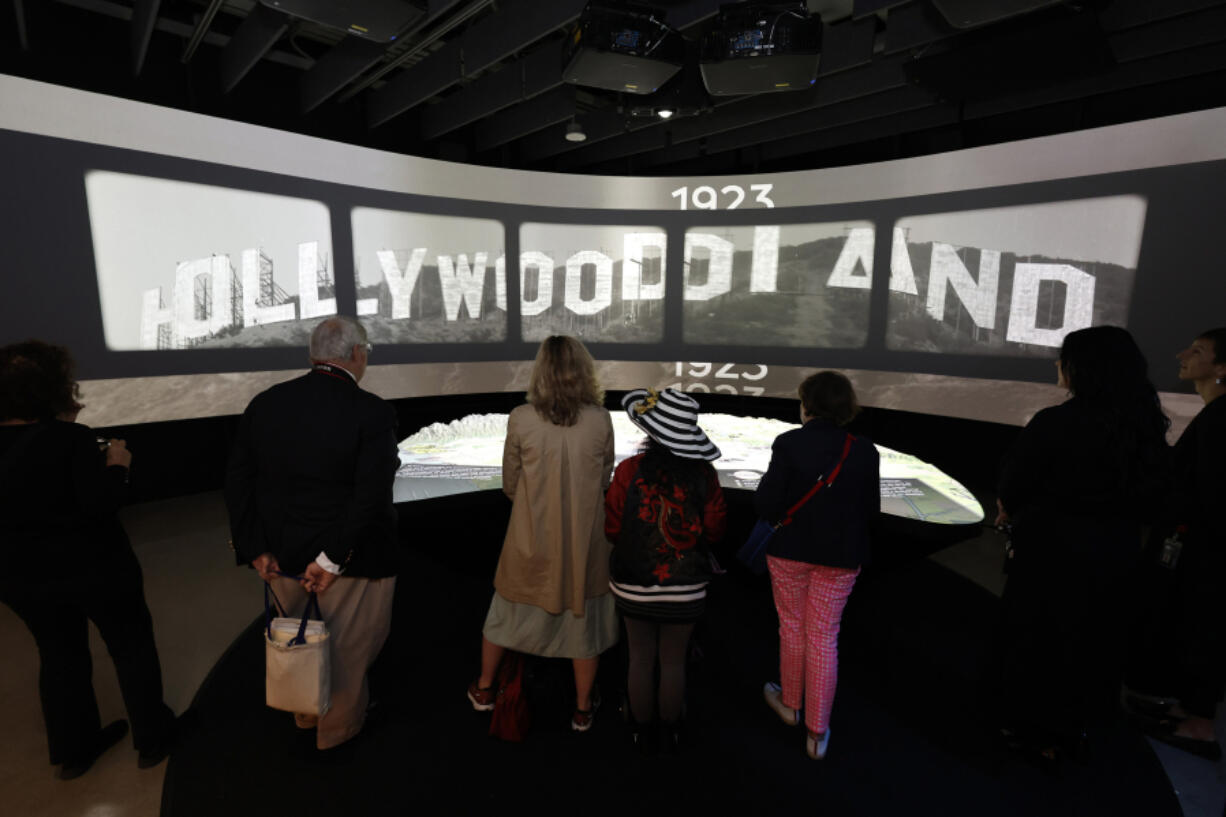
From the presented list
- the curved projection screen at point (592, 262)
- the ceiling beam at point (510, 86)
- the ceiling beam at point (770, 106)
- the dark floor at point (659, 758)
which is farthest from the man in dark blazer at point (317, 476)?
the ceiling beam at point (770, 106)

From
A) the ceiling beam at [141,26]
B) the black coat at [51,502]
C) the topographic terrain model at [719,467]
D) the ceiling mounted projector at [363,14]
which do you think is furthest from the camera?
the ceiling beam at [141,26]

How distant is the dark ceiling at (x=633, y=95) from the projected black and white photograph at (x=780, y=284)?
1059 millimetres

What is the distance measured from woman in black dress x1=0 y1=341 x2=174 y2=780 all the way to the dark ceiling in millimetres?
2870

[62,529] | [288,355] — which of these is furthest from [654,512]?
[288,355]

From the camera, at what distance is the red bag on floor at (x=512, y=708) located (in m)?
2.14

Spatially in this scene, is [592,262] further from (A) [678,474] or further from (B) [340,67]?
(A) [678,474]

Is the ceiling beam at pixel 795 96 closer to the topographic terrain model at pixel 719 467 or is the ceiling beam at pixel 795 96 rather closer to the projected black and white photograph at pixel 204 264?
the topographic terrain model at pixel 719 467

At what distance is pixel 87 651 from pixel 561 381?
177 cm

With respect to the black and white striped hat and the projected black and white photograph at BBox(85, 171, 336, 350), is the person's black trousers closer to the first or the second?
the black and white striped hat

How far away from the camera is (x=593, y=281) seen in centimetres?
577

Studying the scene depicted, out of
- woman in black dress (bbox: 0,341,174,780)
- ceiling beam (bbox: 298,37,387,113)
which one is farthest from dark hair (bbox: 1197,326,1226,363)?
ceiling beam (bbox: 298,37,387,113)

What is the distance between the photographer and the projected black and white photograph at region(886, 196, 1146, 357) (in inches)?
163

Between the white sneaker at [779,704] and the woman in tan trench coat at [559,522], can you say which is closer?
the woman in tan trench coat at [559,522]

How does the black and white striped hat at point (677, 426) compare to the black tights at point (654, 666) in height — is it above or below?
above
